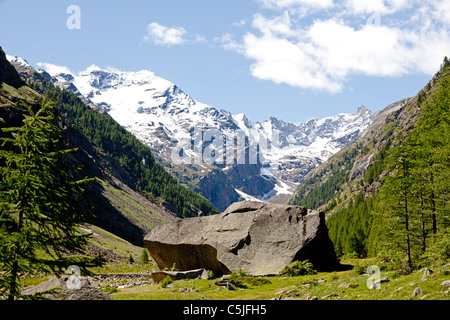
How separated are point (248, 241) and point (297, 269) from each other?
695cm

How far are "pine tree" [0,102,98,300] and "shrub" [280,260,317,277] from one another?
76.3ft

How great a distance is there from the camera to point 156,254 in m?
45.5

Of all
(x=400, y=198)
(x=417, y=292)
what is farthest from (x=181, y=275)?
(x=417, y=292)

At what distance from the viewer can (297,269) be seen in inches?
1387

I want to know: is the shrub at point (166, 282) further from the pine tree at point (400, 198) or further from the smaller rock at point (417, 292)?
the smaller rock at point (417, 292)

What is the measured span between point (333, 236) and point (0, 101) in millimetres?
152963

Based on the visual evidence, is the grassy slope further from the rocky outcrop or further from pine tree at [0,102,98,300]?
pine tree at [0,102,98,300]

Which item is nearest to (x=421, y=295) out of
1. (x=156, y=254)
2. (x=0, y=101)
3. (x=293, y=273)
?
(x=293, y=273)

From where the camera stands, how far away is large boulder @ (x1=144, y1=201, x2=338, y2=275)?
38.1 m

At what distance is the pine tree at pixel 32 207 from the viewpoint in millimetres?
15008

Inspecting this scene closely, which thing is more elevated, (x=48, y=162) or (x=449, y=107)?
(x=449, y=107)

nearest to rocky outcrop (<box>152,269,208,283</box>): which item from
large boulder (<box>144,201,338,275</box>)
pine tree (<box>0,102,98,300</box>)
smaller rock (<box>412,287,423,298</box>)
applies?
large boulder (<box>144,201,338,275</box>)

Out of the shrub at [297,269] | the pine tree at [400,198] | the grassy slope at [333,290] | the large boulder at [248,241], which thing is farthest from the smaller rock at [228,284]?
the pine tree at [400,198]
